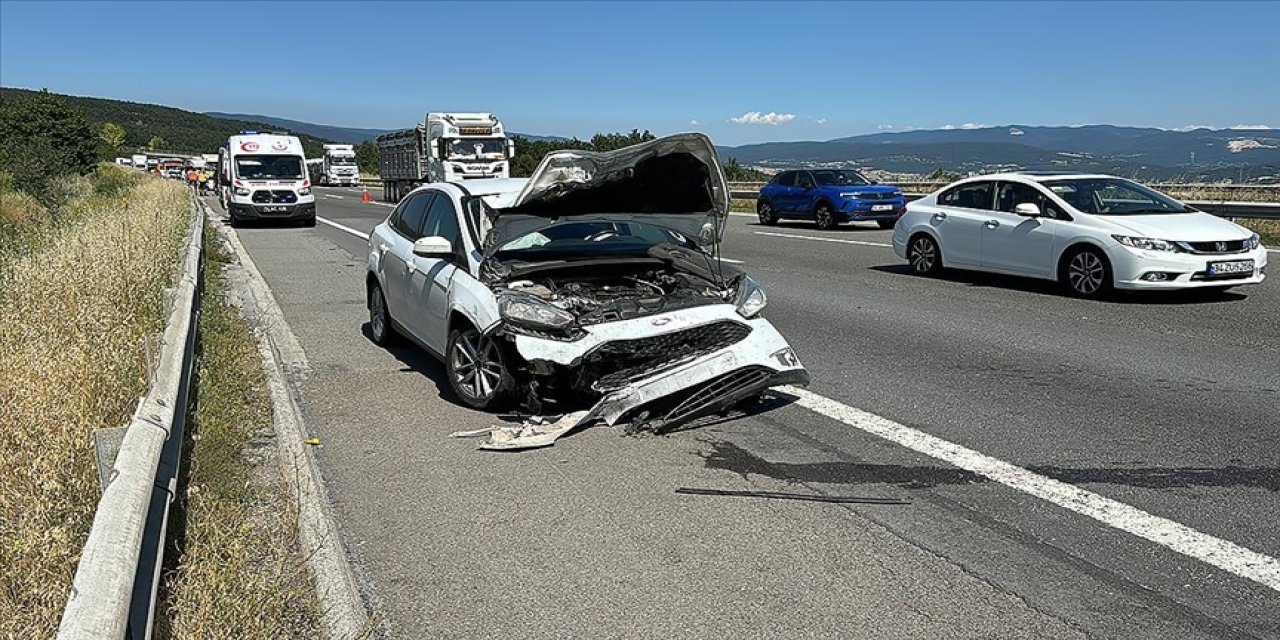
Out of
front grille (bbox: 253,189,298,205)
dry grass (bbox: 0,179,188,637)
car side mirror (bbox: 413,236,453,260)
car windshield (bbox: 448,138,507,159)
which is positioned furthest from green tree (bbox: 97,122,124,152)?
car side mirror (bbox: 413,236,453,260)

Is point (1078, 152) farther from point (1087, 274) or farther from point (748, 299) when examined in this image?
point (748, 299)

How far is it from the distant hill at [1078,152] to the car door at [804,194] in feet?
14.9

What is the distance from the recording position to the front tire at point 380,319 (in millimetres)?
9266

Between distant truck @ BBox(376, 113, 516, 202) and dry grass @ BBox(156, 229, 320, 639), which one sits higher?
distant truck @ BBox(376, 113, 516, 202)

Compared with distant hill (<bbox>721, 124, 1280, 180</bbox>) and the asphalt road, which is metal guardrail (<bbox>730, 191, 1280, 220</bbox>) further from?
the asphalt road

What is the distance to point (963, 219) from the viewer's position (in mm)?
13766

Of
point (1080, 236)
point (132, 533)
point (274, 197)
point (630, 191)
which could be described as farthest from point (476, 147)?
point (132, 533)

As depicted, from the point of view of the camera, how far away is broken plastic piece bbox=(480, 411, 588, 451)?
612 centimetres

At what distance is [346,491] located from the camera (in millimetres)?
5398

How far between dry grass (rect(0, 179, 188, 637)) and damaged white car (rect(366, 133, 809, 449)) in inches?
79.9

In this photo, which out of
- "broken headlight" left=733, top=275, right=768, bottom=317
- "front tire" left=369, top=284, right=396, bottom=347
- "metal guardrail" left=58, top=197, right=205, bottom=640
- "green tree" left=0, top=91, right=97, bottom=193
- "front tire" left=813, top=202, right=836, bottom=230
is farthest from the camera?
"green tree" left=0, top=91, right=97, bottom=193

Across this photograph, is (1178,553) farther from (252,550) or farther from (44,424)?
(44,424)

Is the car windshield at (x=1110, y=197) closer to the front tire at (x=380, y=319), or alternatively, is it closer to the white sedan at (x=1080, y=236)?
the white sedan at (x=1080, y=236)

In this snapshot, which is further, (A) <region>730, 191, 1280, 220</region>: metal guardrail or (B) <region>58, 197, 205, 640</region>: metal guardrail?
(A) <region>730, 191, 1280, 220</region>: metal guardrail
